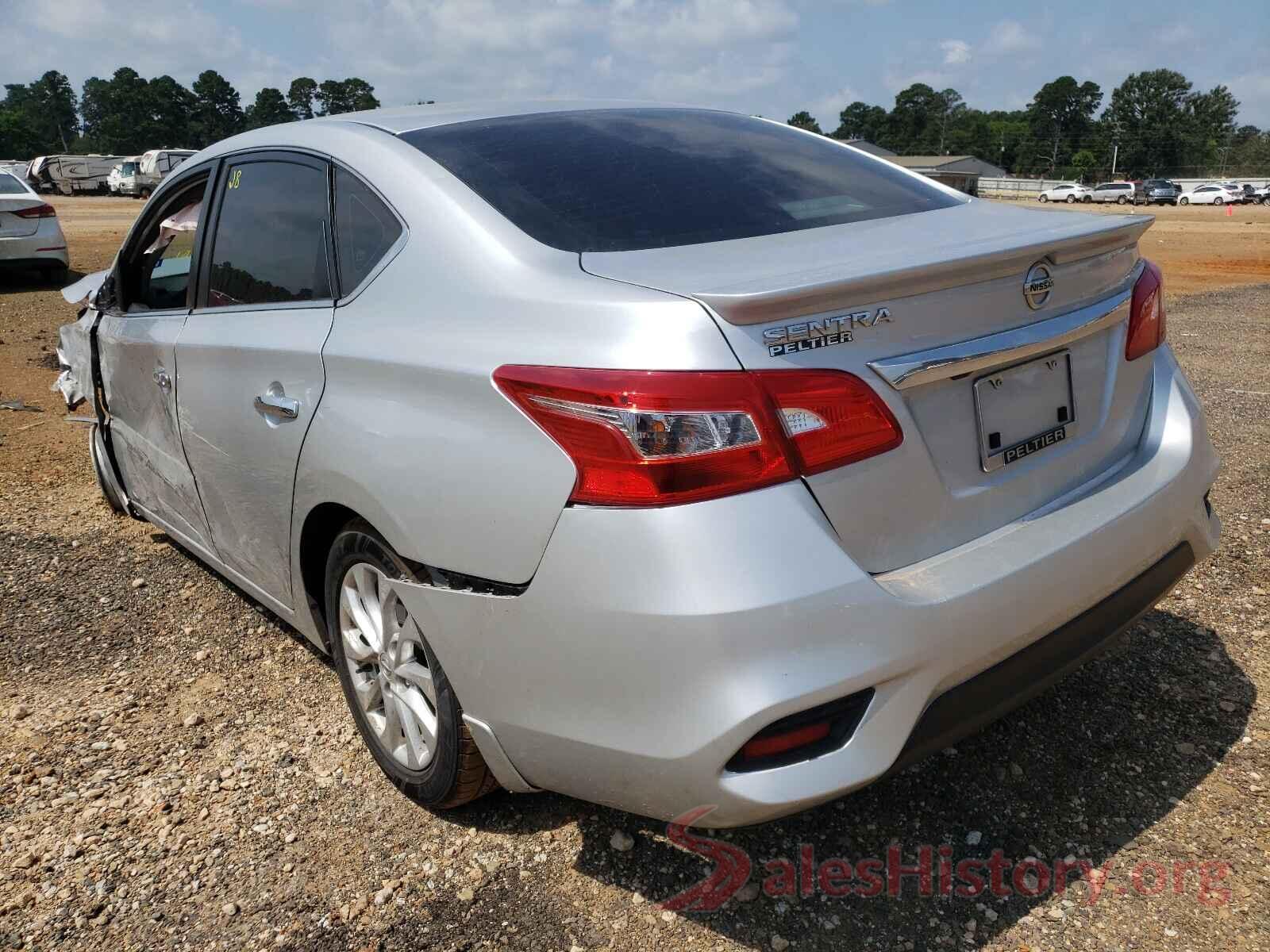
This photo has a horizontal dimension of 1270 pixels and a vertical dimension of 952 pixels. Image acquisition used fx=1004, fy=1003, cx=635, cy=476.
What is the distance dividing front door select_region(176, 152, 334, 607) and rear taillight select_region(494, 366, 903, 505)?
0.92 meters

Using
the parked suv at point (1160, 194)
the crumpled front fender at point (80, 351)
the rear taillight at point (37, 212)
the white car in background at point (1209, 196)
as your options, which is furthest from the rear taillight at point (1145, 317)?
the parked suv at point (1160, 194)

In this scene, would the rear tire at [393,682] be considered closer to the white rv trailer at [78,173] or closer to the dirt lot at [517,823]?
the dirt lot at [517,823]

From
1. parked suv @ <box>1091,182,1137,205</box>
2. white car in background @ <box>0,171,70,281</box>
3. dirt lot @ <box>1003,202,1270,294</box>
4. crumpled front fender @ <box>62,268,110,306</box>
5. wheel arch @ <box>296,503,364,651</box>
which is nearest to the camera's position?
wheel arch @ <box>296,503,364,651</box>

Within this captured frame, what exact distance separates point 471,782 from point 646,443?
40.4 inches

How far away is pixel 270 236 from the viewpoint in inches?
113

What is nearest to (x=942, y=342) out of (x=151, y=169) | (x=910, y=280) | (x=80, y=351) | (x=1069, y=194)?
(x=910, y=280)

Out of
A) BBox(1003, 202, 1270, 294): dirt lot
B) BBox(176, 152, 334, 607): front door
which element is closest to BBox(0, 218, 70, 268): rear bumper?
BBox(176, 152, 334, 607): front door

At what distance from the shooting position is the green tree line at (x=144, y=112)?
97625 millimetres

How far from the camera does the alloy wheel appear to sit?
2367 millimetres

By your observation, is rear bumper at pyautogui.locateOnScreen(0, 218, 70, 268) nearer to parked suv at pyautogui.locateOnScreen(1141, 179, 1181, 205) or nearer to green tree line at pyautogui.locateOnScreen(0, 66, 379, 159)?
parked suv at pyautogui.locateOnScreen(1141, 179, 1181, 205)

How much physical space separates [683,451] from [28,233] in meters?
13.4

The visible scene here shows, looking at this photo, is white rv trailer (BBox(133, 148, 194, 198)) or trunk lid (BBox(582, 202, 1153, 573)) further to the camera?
white rv trailer (BBox(133, 148, 194, 198))

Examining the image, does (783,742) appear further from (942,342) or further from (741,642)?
(942,342)

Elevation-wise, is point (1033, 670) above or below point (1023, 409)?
below
